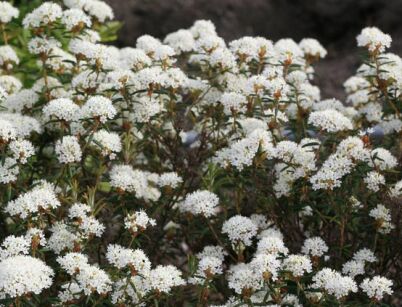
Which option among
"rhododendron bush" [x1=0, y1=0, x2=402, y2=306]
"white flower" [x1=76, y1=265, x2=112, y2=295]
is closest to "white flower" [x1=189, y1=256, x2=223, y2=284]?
"rhododendron bush" [x1=0, y1=0, x2=402, y2=306]

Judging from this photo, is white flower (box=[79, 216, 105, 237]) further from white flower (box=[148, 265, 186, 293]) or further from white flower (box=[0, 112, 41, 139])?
white flower (box=[0, 112, 41, 139])

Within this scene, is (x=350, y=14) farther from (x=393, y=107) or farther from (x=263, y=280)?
(x=263, y=280)

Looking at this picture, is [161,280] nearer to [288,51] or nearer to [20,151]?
[20,151]

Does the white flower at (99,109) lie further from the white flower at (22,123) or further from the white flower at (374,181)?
the white flower at (374,181)

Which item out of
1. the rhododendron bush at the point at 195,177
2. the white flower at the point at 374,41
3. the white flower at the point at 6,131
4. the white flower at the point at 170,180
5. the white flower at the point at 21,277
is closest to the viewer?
the white flower at the point at 21,277

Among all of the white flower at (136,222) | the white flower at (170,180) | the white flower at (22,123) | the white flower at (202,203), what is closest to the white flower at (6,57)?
the white flower at (22,123)

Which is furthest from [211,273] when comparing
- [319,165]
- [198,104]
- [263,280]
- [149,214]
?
[198,104]
